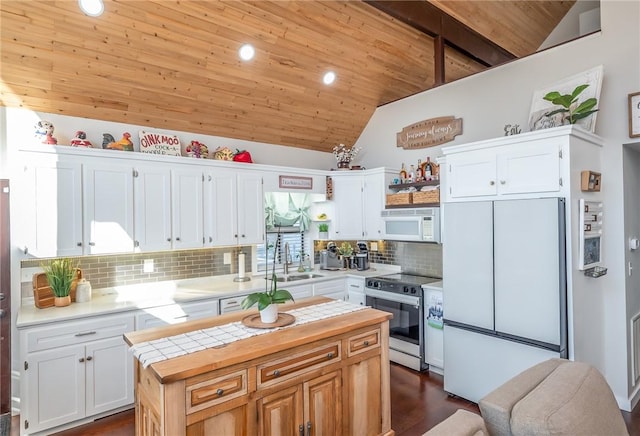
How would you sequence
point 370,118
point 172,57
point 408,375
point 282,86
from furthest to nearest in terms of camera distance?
1. point 370,118
2. point 282,86
3. point 408,375
4. point 172,57

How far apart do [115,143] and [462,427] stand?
3.60m

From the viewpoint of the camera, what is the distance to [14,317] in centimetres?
312

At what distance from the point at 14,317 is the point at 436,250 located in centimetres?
426

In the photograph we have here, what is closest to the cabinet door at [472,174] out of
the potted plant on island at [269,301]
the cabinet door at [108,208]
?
the potted plant on island at [269,301]

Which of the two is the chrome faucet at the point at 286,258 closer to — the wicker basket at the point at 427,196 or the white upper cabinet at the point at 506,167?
the wicker basket at the point at 427,196

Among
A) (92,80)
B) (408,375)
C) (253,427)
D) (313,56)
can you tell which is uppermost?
(313,56)

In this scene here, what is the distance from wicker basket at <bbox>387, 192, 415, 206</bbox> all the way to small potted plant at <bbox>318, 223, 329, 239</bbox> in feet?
3.14

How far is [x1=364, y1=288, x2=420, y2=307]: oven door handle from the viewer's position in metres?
3.93

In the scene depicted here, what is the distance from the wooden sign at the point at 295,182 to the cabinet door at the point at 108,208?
5.67 ft

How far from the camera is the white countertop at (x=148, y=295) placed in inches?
114

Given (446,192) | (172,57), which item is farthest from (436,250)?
(172,57)

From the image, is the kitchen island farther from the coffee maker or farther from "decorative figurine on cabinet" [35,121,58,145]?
the coffee maker

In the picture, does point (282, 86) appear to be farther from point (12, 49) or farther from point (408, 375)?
point (408, 375)

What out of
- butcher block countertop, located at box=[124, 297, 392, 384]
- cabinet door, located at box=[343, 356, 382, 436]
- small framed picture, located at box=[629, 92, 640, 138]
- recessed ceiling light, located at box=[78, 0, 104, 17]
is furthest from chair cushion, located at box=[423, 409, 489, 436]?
recessed ceiling light, located at box=[78, 0, 104, 17]
